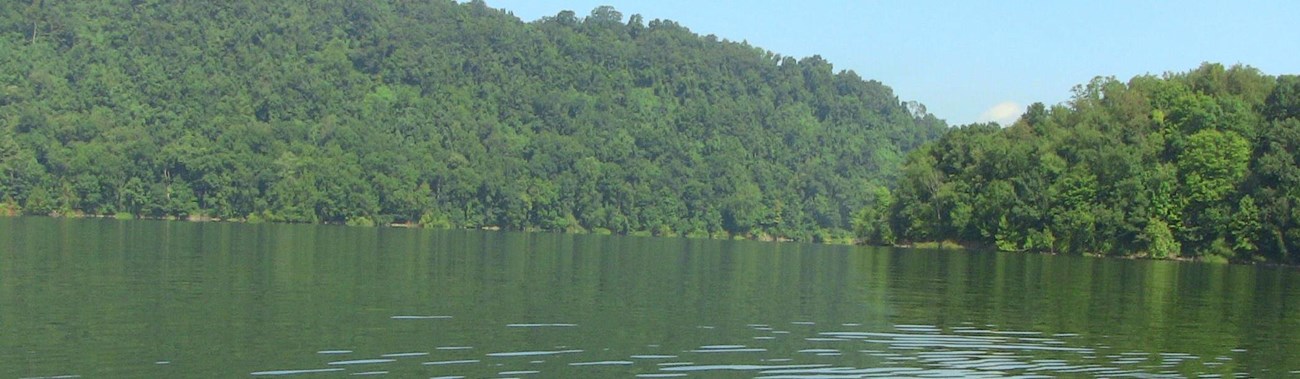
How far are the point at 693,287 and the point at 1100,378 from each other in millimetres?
25775

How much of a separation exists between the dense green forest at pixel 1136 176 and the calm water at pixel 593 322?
3888 centimetres

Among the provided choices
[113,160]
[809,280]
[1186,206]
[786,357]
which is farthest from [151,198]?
[786,357]

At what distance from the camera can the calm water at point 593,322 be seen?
2889cm

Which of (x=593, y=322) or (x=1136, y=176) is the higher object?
(x=1136, y=176)

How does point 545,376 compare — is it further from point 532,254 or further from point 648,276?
point 532,254

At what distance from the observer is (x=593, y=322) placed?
122ft

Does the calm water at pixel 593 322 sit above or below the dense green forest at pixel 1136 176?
below

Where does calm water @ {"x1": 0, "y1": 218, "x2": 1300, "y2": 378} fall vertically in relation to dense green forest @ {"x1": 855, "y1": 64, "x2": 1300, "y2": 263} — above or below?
below

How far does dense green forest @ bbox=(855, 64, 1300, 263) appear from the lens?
101562mm

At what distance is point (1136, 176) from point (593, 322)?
8314 cm

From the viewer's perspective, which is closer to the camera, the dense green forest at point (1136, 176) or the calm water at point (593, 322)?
the calm water at point (593, 322)

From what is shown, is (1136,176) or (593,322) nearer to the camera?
(593,322)

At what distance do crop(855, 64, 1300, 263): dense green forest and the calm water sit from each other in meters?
38.9

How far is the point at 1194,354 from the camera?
3328 cm
